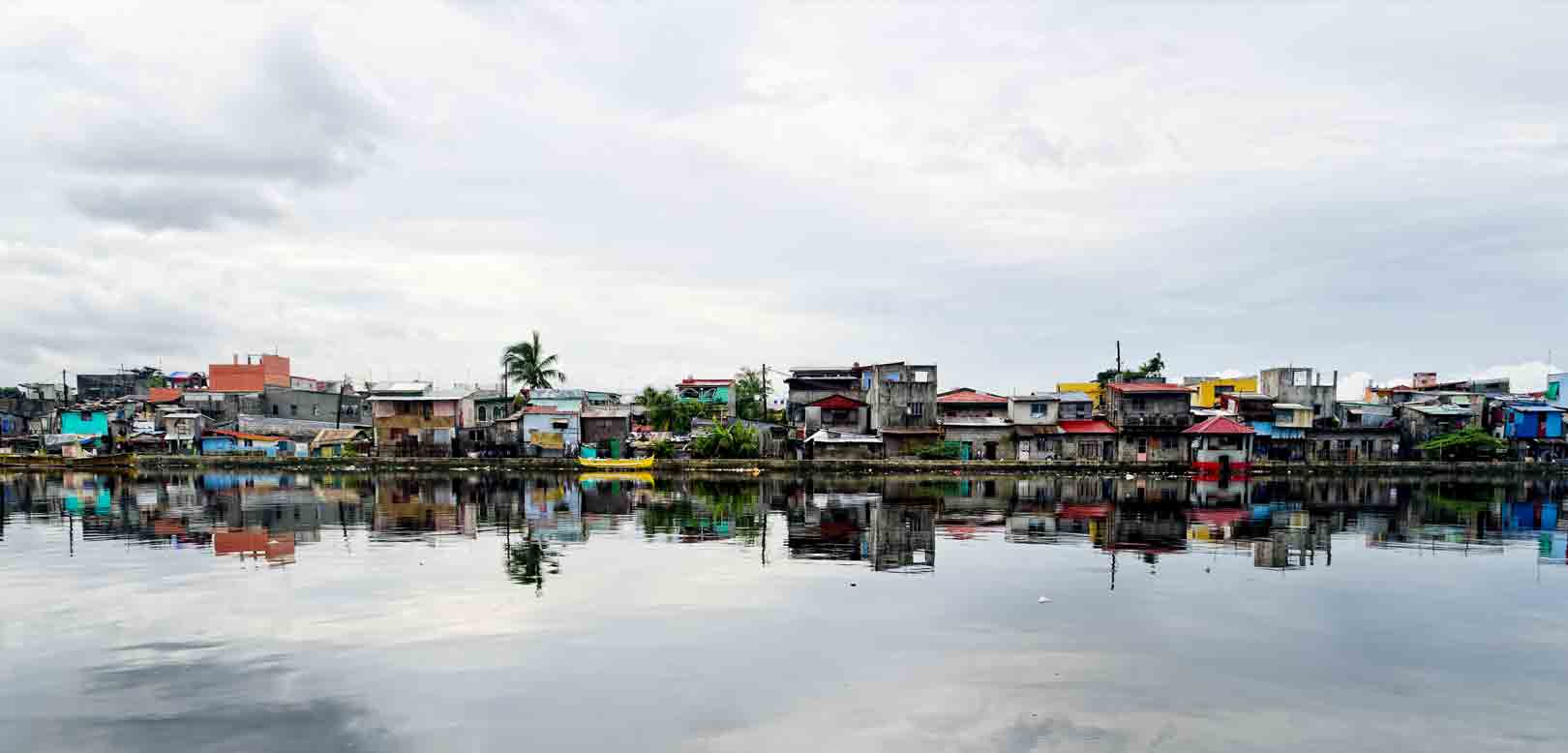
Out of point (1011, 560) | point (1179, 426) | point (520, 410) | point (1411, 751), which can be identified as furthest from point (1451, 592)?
point (520, 410)

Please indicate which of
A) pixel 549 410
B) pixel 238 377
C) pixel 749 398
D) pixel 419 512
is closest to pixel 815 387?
pixel 749 398

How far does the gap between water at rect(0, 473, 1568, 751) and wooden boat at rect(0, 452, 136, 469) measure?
3424 centimetres

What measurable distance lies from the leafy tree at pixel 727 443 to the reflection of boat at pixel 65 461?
37.6m

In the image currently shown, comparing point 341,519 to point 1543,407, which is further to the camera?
point 1543,407

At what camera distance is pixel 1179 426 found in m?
57.1

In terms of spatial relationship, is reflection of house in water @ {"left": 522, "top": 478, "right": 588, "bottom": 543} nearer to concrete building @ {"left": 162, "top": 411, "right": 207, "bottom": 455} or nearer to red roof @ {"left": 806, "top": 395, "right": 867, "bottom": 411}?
red roof @ {"left": 806, "top": 395, "right": 867, "bottom": 411}

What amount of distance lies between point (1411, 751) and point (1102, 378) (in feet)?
224

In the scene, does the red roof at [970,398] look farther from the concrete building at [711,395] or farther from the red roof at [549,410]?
the red roof at [549,410]

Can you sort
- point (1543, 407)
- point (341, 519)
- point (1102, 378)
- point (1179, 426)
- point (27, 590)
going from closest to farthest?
1. point (27, 590)
2. point (341, 519)
3. point (1179, 426)
4. point (1543, 407)
5. point (1102, 378)

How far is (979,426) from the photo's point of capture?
5847 cm

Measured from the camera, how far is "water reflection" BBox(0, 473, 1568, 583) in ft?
74.0

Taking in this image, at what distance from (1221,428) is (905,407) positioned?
2088cm

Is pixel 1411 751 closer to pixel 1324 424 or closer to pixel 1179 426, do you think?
pixel 1179 426

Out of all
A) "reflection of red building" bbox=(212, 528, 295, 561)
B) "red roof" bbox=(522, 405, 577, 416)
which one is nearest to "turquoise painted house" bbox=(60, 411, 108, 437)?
"red roof" bbox=(522, 405, 577, 416)
